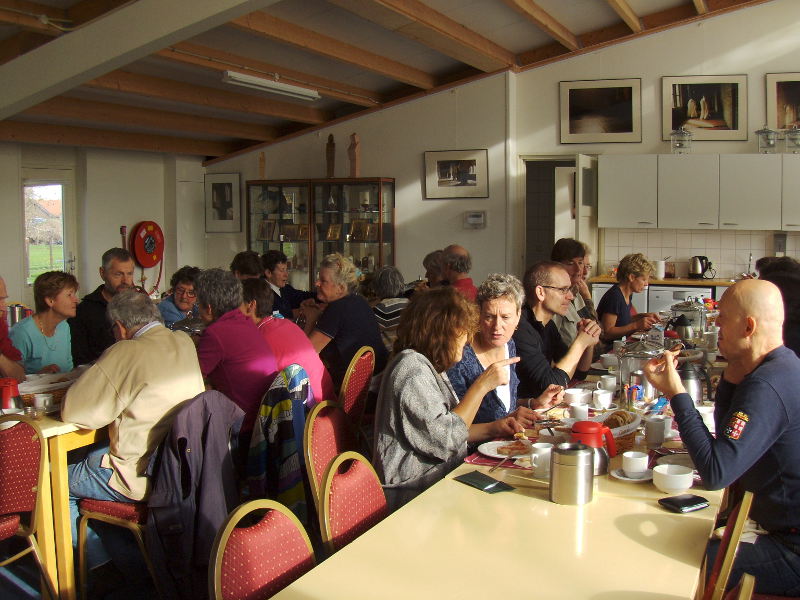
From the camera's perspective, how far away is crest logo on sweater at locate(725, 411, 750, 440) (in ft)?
6.77

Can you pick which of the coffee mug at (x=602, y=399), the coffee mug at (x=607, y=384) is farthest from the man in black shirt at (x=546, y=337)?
the coffee mug at (x=602, y=399)

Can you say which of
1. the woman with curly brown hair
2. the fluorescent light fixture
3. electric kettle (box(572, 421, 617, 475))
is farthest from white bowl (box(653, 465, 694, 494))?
the fluorescent light fixture

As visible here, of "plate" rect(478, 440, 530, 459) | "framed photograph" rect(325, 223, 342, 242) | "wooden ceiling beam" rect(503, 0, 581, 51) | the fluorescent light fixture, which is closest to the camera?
"plate" rect(478, 440, 530, 459)

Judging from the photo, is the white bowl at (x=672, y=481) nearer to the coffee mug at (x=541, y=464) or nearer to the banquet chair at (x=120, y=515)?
the coffee mug at (x=541, y=464)

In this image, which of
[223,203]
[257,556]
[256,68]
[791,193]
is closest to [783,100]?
[791,193]

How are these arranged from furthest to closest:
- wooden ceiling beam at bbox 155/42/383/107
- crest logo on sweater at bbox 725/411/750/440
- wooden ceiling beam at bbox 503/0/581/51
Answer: wooden ceiling beam at bbox 503/0/581/51, wooden ceiling beam at bbox 155/42/383/107, crest logo on sweater at bbox 725/411/750/440

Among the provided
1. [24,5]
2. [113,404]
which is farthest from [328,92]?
[113,404]

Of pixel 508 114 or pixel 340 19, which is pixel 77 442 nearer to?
pixel 340 19

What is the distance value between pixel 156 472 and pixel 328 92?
221 inches

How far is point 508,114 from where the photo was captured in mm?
8289

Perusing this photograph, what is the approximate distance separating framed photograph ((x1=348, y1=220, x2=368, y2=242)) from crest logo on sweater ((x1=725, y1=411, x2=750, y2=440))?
6959 millimetres

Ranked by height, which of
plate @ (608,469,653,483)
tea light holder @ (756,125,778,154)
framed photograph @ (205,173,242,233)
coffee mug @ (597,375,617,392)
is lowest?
plate @ (608,469,653,483)

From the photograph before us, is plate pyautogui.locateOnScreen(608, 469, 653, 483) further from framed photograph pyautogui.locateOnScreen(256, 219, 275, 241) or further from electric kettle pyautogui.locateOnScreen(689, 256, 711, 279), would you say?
framed photograph pyautogui.locateOnScreen(256, 219, 275, 241)

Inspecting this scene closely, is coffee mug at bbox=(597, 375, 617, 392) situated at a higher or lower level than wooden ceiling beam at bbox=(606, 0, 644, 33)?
lower
